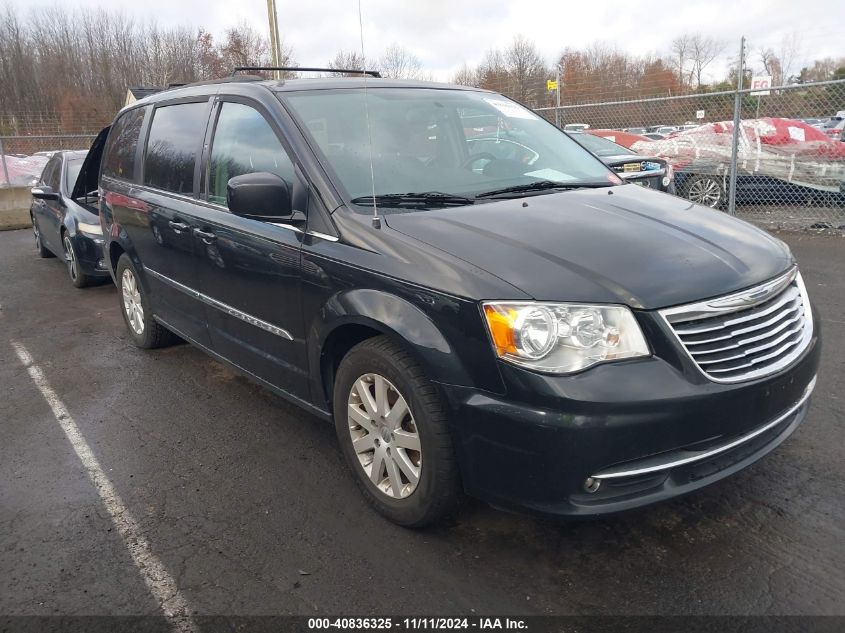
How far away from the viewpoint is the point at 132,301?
5605 millimetres

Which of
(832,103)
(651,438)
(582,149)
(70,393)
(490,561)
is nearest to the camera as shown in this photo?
(651,438)

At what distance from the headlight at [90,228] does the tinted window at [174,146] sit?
10.1ft

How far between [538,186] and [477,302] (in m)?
1.28

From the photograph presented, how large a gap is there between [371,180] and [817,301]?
15.3 feet

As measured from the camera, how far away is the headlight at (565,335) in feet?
7.70

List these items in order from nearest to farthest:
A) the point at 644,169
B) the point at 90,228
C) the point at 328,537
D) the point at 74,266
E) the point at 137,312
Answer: the point at 328,537 < the point at 137,312 < the point at 90,228 < the point at 74,266 < the point at 644,169

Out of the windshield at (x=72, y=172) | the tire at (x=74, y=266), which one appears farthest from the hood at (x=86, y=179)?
the tire at (x=74, y=266)

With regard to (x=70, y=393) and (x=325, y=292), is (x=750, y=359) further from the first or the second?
(x=70, y=393)

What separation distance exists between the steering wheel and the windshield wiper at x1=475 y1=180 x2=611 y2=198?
0.29 metres

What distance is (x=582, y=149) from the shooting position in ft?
13.9

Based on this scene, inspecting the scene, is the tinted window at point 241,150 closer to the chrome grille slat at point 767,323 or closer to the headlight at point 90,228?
the chrome grille slat at point 767,323

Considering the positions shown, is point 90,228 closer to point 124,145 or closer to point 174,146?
point 124,145

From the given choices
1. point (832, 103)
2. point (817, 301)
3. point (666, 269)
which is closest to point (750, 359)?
point (666, 269)

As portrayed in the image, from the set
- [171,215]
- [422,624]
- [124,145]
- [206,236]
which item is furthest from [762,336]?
[124,145]
